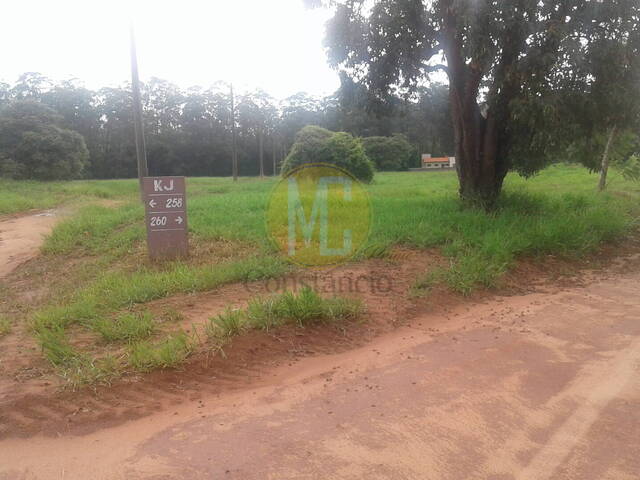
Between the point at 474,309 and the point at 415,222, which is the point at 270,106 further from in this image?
the point at 474,309

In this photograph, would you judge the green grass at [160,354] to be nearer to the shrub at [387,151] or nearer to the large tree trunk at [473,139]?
the large tree trunk at [473,139]

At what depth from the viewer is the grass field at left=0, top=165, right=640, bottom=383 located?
12.5 ft

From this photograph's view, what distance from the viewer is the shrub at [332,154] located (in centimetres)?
2003

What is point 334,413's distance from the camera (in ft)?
9.47

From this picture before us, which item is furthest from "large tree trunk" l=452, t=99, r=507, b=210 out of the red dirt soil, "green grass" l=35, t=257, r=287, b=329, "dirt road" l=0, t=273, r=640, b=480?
"dirt road" l=0, t=273, r=640, b=480

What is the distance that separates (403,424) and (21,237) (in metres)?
9.18

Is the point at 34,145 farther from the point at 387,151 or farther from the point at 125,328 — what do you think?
the point at 387,151

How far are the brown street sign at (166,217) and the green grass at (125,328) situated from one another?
2220 mm

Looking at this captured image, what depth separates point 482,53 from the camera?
21.7 ft

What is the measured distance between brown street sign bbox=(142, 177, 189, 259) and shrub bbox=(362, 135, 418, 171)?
32.6 m

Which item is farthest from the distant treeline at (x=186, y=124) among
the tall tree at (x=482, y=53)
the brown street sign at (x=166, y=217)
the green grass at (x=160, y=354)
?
the green grass at (x=160, y=354)

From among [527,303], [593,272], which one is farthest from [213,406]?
[593,272]

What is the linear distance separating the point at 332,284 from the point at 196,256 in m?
2.31

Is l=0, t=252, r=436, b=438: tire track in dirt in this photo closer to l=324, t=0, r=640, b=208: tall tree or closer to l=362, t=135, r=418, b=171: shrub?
l=324, t=0, r=640, b=208: tall tree
